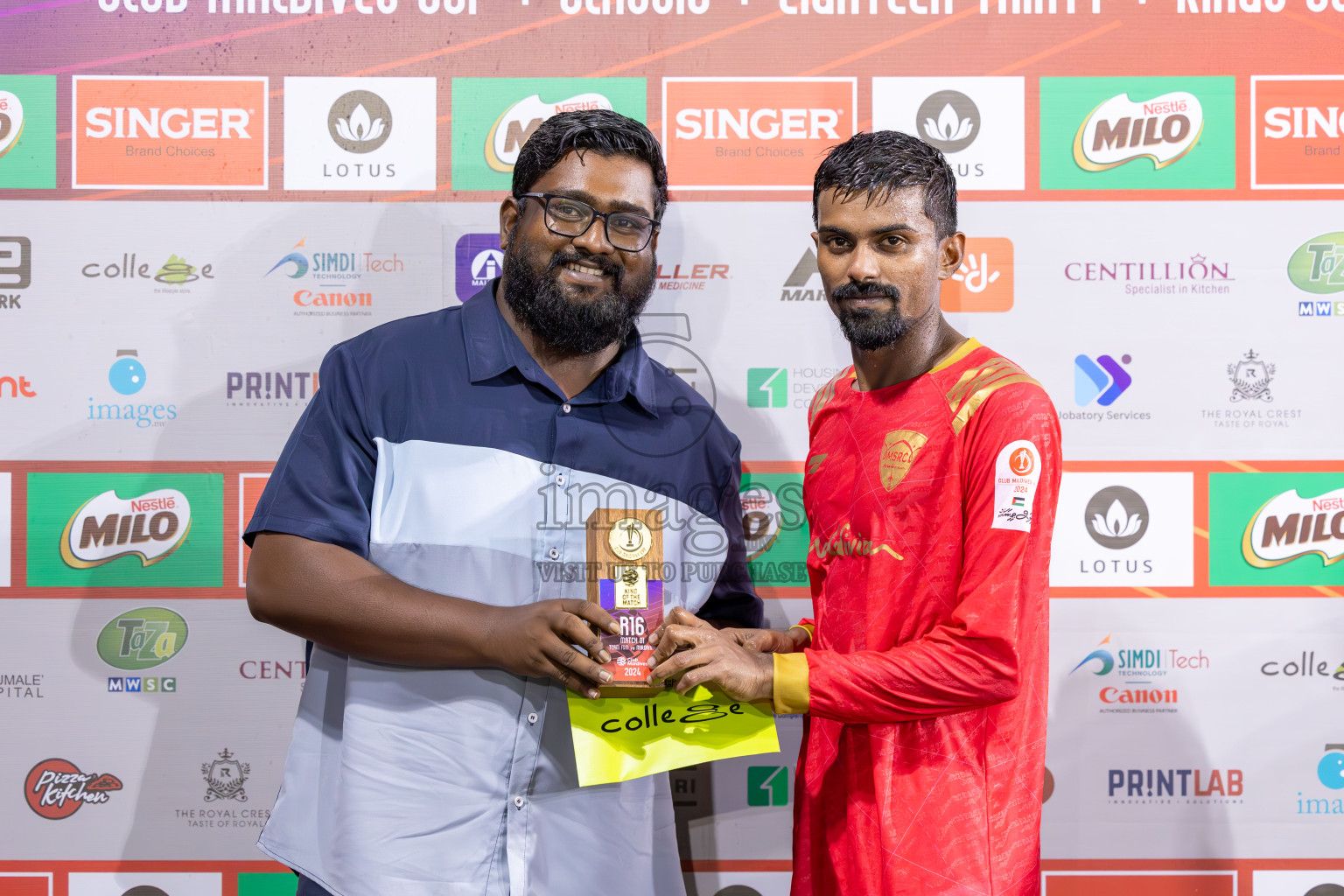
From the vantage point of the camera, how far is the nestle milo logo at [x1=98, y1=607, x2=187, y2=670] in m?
2.40

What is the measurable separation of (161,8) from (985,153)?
90.8 inches

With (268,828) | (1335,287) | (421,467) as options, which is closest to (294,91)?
(421,467)

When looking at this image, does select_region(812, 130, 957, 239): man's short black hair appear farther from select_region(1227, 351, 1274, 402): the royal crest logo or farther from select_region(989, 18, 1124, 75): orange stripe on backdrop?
select_region(1227, 351, 1274, 402): the royal crest logo

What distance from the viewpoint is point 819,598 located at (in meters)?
1.78

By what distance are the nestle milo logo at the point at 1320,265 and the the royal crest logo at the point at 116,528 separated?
10.4 ft

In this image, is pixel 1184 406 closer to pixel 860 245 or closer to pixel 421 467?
pixel 860 245

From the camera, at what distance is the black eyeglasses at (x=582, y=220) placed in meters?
1.76

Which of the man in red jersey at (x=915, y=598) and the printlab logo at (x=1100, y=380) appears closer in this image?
the man in red jersey at (x=915, y=598)

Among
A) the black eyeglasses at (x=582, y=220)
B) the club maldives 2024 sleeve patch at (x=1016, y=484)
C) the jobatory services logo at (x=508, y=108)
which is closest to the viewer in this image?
the club maldives 2024 sleeve patch at (x=1016, y=484)

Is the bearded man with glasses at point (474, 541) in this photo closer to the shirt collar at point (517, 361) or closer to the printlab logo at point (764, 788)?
the shirt collar at point (517, 361)

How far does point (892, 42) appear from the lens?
238 cm

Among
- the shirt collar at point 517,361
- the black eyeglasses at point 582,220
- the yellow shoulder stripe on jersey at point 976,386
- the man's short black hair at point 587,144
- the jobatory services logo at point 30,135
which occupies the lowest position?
the yellow shoulder stripe on jersey at point 976,386

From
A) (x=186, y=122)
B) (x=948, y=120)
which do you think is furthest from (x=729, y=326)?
(x=186, y=122)

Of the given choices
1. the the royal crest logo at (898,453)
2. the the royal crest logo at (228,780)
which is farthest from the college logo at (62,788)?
the the royal crest logo at (898,453)
